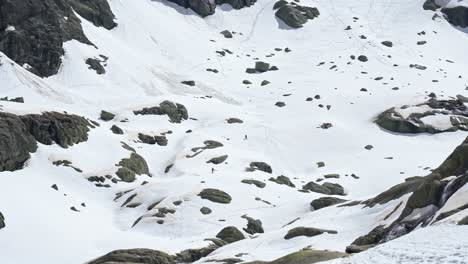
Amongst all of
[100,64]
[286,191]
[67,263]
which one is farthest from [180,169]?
[100,64]

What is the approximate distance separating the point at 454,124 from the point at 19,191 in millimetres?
73983

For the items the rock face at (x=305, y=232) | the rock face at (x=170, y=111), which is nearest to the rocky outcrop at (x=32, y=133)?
the rock face at (x=170, y=111)

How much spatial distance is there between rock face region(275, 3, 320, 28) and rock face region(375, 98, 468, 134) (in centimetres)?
5987

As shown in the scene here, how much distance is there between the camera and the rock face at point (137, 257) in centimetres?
4681

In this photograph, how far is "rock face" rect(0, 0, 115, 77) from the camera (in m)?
108

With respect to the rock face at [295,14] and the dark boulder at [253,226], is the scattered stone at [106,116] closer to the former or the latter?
the dark boulder at [253,226]

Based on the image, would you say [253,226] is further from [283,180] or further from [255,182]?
[283,180]

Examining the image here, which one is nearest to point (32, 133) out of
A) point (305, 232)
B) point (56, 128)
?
point (56, 128)

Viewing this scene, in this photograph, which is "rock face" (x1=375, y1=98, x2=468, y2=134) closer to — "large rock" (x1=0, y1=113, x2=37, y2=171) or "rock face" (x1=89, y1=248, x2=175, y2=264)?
"large rock" (x1=0, y1=113, x2=37, y2=171)

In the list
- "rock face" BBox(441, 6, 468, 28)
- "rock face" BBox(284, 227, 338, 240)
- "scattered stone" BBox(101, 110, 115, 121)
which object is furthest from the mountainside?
"scattered stone" BBox(101, 110, 115, 121)

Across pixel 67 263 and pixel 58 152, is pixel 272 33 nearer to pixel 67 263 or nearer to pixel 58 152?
pixel 58 152

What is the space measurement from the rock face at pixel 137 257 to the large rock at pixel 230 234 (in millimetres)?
8998

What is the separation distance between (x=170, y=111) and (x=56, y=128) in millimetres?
28626

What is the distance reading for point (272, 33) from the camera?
522 ft
